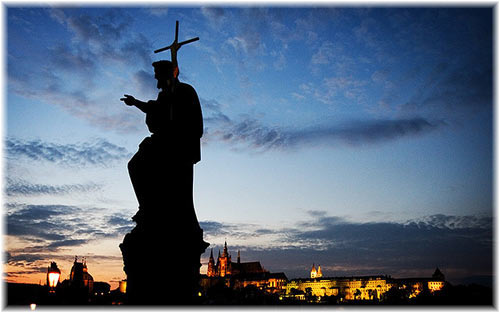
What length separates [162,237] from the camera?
763 cm

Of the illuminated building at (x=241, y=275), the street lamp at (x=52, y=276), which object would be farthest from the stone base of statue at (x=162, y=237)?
the illuminated building at (x=241, y=275)

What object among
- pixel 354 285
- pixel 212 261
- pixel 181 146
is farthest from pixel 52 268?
pixel 354 285

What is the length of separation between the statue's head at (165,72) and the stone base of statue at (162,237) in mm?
1308

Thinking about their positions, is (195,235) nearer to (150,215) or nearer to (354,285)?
(150,215)

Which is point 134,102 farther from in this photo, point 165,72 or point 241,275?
point 241,275

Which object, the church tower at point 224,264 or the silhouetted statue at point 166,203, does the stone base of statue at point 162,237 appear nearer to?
the silhouetted statue at point 166,203

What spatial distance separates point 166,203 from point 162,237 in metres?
0.62

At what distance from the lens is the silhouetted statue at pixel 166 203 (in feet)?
A: 24.7

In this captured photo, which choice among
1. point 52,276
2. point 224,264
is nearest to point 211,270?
point 224,264

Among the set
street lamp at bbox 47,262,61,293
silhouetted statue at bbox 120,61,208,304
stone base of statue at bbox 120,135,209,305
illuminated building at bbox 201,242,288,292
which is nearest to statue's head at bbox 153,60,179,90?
silhouetted statue at bbox 120,61,208,304

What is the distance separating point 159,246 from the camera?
7582 millimetres

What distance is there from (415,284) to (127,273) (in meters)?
209

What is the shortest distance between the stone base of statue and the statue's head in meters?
1.31

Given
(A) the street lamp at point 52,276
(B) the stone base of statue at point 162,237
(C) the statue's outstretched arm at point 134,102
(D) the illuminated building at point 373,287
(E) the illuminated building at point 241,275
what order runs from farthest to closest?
(D) the illuminated building at point 373,287, (E) the illuminated building at point 241,275, (A) the street lamp at point 52,276, (C) the statue's outstretched arm at point 134,102, (B) the stone base of statue at point 162,237
